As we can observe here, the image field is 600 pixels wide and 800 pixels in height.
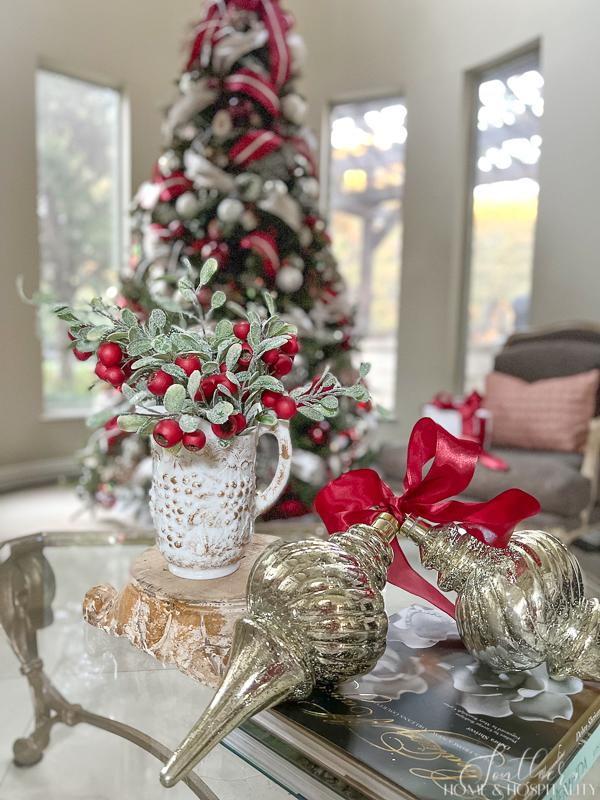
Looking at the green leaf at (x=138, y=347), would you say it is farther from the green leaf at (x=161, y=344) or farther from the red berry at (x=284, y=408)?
the red berry at (x=284, y=408)

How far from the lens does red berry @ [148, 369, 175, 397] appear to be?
2.10ft

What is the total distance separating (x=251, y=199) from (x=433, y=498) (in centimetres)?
174

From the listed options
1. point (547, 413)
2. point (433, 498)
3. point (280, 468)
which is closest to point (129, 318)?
point (280, 468)

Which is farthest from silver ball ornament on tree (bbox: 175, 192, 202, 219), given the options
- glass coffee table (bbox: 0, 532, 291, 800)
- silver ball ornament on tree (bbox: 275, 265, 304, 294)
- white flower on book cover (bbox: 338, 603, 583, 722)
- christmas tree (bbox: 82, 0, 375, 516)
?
white flower on book cover (bbox: 338, 603, 583, 722)

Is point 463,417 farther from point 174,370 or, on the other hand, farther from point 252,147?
point 174,370

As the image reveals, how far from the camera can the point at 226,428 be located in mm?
674

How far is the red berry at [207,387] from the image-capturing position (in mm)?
645

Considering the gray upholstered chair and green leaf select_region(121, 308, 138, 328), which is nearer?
green leaf select_region(121, 308, 138, 328)

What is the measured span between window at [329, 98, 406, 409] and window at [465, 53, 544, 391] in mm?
467

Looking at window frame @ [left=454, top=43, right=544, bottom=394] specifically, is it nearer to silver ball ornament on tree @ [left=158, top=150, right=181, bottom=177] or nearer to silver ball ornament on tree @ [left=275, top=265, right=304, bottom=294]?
silver ball ornament on tree @ [left=275, top=265, right=304, bottom=294]

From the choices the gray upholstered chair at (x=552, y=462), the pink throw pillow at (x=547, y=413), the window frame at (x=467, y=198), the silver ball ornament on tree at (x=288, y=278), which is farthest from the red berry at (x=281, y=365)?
the window frame at (x=467, y=198)

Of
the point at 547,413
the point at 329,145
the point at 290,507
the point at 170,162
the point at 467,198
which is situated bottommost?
the point at 290,507

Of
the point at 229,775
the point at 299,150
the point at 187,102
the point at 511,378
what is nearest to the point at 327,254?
the point at 299,150

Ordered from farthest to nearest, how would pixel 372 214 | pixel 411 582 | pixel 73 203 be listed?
1. pixel 372 214
2. pixel 73 203
3. pixel 411 582
